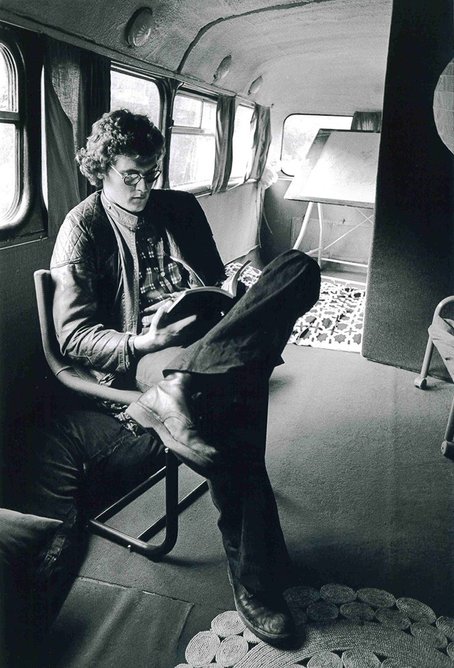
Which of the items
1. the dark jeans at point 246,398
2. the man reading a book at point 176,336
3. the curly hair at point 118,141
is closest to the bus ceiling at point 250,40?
the curly hair at point 118,141

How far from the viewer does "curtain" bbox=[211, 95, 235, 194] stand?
16.9 ft

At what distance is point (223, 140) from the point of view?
17.3 ft

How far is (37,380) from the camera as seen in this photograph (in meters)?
2.79

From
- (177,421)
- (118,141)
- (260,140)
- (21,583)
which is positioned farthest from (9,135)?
(260,140)

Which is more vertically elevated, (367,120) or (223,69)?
(223,69)

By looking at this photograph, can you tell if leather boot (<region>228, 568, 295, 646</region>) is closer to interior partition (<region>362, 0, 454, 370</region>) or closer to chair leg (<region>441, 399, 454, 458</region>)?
chair leg (<region>441, 399, 454, 458</region>)

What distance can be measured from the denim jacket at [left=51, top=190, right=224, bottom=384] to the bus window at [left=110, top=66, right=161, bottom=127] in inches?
42.2

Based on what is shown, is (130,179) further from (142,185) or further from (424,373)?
(424,373)

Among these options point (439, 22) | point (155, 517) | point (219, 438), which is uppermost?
point (439, 22)

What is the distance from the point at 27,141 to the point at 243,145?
167 inches

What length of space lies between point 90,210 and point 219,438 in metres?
1.02

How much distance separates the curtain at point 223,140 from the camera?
16.9 feet

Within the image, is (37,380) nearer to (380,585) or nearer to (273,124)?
(380,585)

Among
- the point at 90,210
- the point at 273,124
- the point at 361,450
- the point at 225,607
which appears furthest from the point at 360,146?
the point at 225,607
